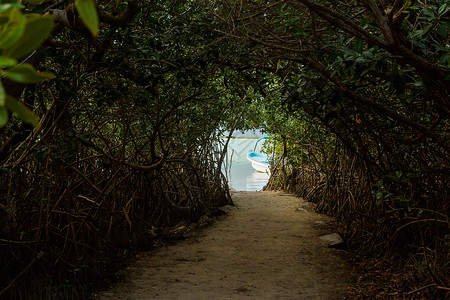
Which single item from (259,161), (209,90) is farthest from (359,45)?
(259,161)

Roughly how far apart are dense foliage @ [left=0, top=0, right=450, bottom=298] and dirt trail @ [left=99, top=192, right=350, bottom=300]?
356 millimetres

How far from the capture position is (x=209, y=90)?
5.32 meters

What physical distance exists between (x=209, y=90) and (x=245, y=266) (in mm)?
2163

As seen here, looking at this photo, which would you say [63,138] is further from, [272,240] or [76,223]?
[272,240]

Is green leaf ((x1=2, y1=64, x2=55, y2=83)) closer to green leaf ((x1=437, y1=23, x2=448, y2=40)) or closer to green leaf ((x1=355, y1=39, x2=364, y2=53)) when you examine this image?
green leaf ((x1=355, y1=39, x2=364, y2=53))

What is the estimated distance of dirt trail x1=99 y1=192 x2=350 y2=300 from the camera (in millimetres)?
3561

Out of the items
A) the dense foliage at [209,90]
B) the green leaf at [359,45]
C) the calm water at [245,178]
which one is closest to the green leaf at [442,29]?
the dense foliage at [209,90]

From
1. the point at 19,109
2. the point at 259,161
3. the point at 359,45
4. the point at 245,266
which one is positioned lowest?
the point at 245,266

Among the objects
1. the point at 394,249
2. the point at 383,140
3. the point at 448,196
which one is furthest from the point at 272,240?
the point at 448,196

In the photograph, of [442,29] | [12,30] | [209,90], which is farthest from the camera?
[209,90]

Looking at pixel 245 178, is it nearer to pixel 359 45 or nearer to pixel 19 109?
pixel 359 45

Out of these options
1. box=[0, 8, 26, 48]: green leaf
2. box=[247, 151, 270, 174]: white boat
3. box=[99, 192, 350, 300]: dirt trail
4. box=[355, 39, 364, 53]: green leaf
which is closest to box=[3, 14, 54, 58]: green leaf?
box=[0, 8, 26, 48]: green leaf

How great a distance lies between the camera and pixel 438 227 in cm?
351

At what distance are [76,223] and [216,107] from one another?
325 centimetres
